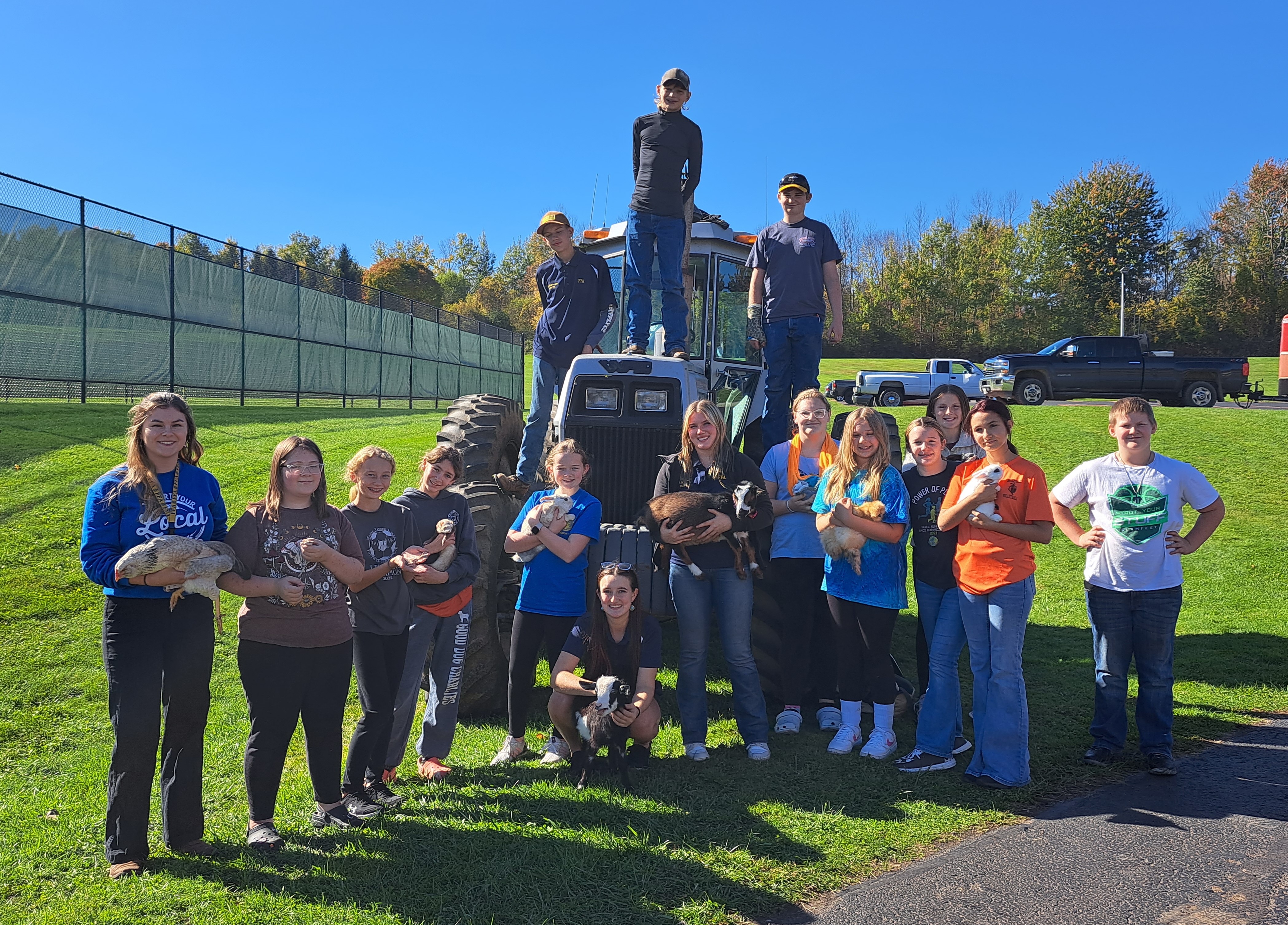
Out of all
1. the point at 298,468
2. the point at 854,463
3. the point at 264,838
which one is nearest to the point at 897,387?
the point at 854,463

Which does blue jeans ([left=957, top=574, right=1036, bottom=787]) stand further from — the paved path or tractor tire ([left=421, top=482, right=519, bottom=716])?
tractor tire ([left=421, top=482, right=519, bottom=716])

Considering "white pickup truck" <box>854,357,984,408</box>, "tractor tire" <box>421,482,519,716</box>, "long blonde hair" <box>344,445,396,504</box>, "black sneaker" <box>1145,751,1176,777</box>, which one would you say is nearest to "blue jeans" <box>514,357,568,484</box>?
"tractor tire" <box>421,482,519,716</box>

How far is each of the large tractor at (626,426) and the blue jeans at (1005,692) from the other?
1.31 meters

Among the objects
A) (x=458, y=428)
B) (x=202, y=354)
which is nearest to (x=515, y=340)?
(x=202, y=354)

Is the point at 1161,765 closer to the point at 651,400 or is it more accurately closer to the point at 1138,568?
the point at 1138,568

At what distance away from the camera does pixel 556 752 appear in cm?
448

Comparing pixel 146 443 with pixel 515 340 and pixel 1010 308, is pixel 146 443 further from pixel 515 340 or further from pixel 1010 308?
pixel 1010 308

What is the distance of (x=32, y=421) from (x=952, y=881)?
12909 millimetres

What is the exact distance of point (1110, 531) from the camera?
459 cm

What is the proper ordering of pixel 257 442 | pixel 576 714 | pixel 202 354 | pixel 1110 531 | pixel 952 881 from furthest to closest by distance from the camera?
1. pixel 202 354
2. pixel 257 442
3. pixel 1110 531
4. pixel 576 714
5. pixel 952 881

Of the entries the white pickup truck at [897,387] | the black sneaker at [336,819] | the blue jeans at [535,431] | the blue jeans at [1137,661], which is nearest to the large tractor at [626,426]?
the blue jeans at [535,431]

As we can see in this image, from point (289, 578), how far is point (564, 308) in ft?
10.9

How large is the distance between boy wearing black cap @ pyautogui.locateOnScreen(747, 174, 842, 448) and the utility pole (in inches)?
1567

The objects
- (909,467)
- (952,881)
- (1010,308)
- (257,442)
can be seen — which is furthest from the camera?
(1010,308)
